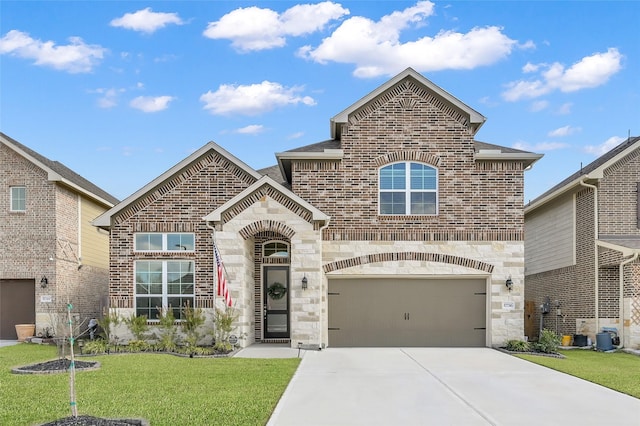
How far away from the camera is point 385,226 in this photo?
20.5 metres

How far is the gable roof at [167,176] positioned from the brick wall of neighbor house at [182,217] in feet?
0.55

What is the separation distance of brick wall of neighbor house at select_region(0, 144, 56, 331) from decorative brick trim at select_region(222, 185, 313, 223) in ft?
26.2

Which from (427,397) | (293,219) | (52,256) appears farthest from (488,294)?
(52,256)

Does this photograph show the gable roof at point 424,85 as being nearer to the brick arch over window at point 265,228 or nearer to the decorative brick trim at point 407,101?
the decorative brick trim at point 407,101

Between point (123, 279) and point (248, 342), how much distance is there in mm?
4097

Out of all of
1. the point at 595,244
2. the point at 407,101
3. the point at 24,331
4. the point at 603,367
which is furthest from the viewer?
the point at 24,331

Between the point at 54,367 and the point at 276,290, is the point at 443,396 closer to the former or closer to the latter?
the point at 54,367

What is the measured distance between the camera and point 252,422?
8.98 meters

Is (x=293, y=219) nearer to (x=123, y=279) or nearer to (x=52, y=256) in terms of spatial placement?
(x=123, y=279)

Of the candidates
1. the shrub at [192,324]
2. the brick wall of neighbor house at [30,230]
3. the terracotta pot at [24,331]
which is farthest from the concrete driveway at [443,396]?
the brick wall of neighbor house at [30,230]

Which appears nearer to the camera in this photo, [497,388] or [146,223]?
[497,388]

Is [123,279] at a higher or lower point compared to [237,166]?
lower

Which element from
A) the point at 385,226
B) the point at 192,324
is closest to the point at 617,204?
the point at 385,226

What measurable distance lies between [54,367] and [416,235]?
10.8 m
